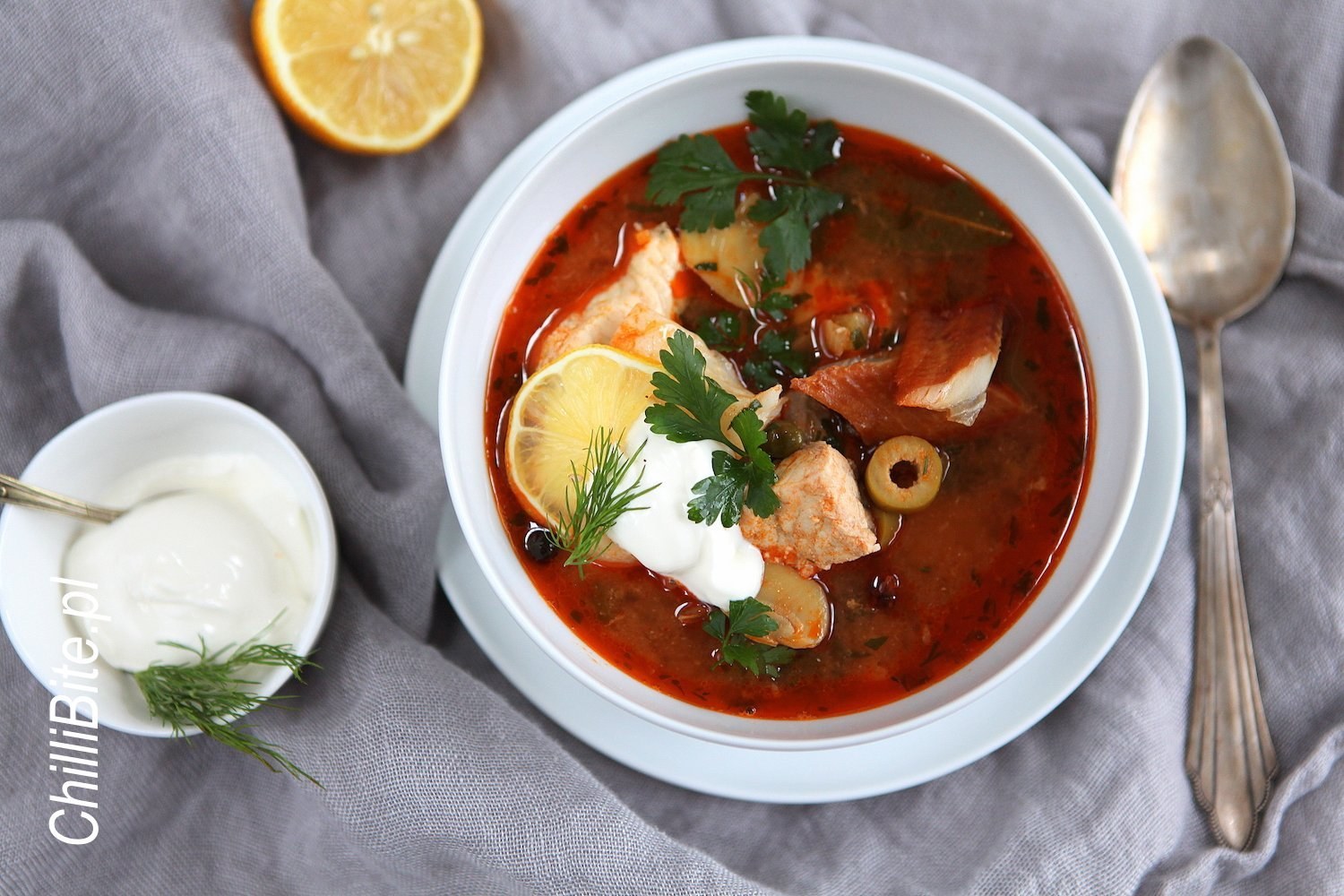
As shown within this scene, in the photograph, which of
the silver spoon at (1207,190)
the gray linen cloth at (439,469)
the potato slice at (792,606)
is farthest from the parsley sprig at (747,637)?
the silver spoon at (1207,190)

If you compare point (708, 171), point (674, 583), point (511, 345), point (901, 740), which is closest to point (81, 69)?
point (511, 345)

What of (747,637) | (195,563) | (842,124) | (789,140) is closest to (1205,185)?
(842,124)

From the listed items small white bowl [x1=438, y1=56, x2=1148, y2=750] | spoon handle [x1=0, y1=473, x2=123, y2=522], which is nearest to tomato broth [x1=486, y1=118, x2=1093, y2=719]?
small white bowl [x1=438, y1=56, x2=1148, y2=750]

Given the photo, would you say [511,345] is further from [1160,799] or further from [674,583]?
[1160,799]

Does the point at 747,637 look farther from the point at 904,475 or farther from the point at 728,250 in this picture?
the point at 728,250

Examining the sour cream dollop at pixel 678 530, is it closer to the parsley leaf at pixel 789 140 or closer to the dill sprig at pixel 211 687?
the parsley leaf at pixel 789 140

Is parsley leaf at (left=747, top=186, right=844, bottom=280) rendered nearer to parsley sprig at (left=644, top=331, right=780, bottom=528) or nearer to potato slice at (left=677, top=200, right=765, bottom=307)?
potato slice at (left=677, top=200, right=765, bottom=307)
